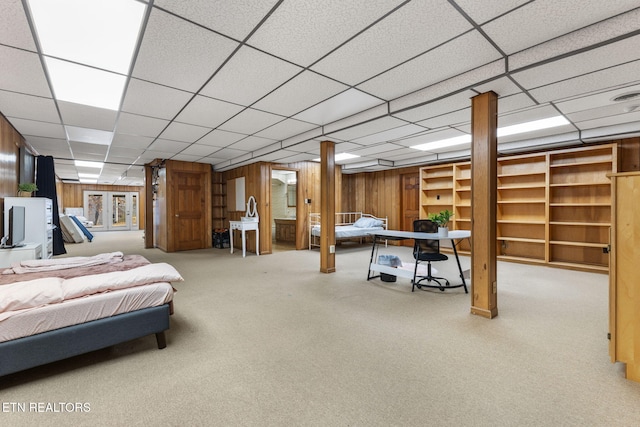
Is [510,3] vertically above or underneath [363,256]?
above

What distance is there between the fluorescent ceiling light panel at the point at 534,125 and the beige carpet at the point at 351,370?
2421 mm

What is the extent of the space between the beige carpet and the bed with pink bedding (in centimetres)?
20

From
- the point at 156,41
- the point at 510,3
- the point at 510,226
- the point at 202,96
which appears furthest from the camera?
the point at 510,226

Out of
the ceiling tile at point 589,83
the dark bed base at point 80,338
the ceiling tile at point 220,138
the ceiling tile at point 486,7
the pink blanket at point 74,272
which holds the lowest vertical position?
the dark bed base at point 80,338

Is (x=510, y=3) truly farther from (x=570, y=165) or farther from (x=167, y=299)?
(x=570, y=165)

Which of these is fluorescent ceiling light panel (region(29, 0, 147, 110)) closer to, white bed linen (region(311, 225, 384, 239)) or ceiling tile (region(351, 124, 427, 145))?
ceiling tile (region(351, 124, 427, 145))

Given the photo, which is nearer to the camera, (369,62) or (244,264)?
(369,62)

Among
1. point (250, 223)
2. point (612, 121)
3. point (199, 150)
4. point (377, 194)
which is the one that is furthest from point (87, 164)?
point (612, 121)

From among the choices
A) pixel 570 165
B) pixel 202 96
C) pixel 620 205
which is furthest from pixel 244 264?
pixel 570 165

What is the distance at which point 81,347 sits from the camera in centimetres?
196

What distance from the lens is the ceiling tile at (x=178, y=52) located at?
2.01m

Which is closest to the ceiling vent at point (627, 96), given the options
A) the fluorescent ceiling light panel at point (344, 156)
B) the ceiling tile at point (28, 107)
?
the fluorescent ceiling light panel at point (344, 156)

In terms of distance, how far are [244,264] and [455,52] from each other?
4.80m

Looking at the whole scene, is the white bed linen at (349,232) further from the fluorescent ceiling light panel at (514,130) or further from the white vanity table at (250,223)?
the fluorescent ceiling light panel at (514,130)
